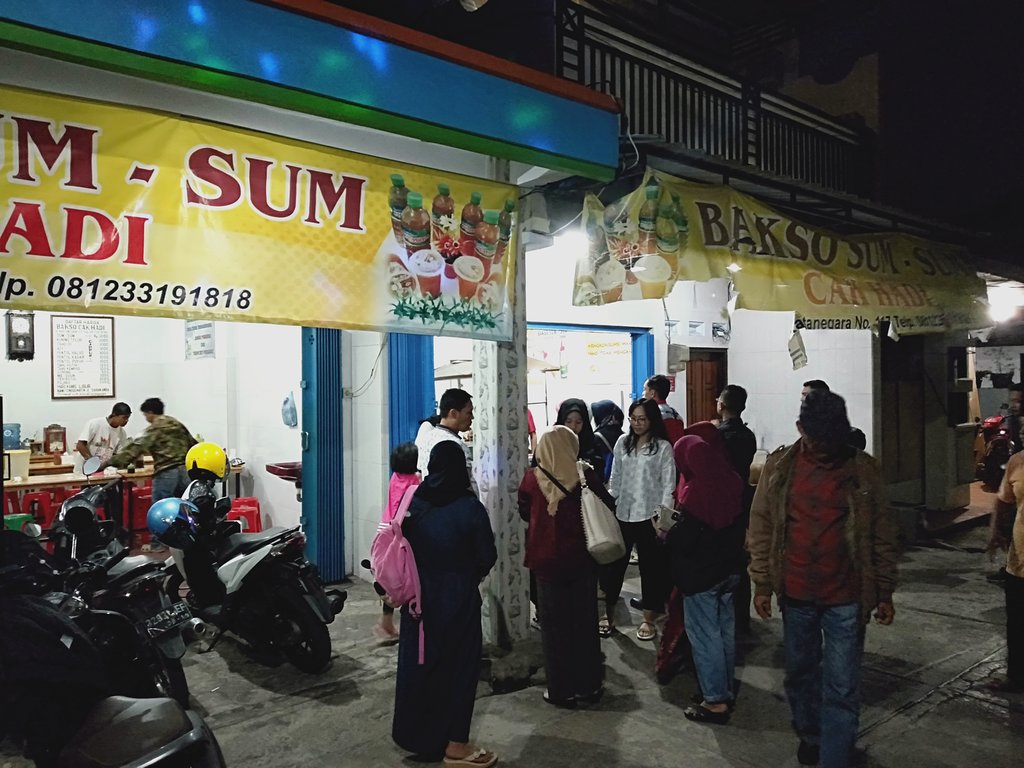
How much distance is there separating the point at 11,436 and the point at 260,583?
743cm

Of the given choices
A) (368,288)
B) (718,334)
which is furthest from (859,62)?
(368,288)

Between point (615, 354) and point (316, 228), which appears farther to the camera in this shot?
point (615, 354)

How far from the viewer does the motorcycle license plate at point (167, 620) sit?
161 inches

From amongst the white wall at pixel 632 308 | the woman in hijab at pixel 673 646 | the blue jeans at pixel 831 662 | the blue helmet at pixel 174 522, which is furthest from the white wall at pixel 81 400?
the blue jeans at pixel 831 662

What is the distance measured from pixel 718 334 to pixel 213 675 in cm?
859

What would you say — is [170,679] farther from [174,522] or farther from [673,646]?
[673,646]

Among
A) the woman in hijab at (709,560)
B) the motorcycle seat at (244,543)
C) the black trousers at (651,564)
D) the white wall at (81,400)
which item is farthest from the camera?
the white wall at (81,400)

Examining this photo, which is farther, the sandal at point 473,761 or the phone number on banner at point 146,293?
the sandal at point 473,761

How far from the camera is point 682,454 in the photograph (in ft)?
14.9

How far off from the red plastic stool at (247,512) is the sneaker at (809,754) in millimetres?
6890

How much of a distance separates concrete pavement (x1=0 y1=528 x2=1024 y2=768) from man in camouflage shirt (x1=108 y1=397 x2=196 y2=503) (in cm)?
251

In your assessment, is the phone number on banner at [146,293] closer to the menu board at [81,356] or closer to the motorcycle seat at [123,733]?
the motorcycle seat at [123,733]

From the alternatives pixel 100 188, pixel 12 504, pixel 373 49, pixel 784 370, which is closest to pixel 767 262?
pixel 373 49

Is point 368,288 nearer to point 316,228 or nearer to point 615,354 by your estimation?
point 316,228
